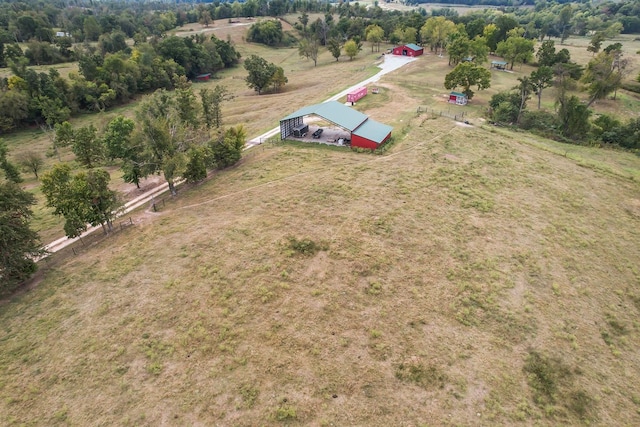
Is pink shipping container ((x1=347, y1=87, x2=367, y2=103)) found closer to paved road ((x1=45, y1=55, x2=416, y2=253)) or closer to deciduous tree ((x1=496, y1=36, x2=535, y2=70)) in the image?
paved road ((x1=45, y1=55, x2=416, y2=253))

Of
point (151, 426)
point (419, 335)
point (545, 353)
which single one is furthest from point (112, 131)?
point (545, 353)

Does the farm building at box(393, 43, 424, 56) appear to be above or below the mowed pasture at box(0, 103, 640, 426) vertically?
above

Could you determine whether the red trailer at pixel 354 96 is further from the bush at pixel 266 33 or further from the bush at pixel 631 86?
the bush at pixel 266 33

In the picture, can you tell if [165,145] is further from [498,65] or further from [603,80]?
[498,65]

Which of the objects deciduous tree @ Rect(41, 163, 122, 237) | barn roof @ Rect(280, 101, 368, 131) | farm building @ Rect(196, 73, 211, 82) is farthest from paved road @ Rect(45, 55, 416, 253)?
farm building @ Rect(196, 73, 211, 82)

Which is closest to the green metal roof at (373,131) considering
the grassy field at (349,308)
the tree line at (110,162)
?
the grassy field at (349,308)

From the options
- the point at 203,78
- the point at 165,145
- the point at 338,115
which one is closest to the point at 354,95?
the point at 338,115
